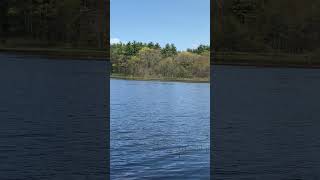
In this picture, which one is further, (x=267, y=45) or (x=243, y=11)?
(x=267, y=45)

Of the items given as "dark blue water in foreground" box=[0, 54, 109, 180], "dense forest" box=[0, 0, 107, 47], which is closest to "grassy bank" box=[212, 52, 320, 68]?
"dense forest" box=[0, 0, 107, 47]

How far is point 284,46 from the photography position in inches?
1161

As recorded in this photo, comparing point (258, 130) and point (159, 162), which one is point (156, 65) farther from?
point (159, 162)

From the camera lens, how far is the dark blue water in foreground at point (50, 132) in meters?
6.32

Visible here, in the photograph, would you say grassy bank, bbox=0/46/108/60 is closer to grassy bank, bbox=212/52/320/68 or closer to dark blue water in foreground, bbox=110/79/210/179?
grassy bank, bbox=212/52/320/68

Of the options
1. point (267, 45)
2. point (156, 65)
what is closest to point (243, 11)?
point (267, 45)

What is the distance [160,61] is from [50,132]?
48.6 m

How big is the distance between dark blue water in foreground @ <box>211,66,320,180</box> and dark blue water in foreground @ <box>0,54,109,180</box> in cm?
171

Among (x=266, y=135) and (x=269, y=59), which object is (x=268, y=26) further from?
(x=266, y=135)

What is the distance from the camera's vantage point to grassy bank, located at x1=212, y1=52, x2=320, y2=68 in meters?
28.8

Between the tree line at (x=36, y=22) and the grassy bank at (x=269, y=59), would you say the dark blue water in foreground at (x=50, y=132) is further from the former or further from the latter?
the grassy bank at (x=269, y=59)

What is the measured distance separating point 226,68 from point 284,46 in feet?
13.3

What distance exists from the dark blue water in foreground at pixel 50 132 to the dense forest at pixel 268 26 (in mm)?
7804

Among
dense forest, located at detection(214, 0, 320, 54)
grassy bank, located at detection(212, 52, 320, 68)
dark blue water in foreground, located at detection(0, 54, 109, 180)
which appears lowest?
dark blue water in foreground, located at detection(0, 54, 109, 180)
